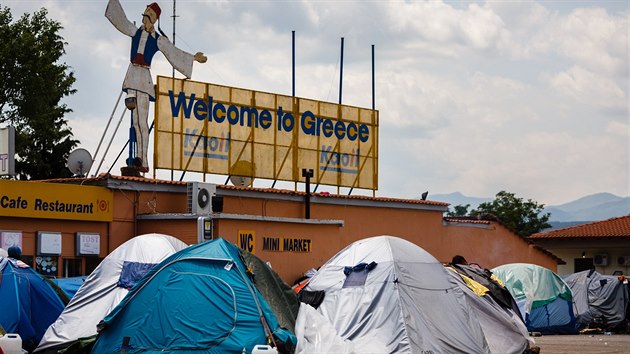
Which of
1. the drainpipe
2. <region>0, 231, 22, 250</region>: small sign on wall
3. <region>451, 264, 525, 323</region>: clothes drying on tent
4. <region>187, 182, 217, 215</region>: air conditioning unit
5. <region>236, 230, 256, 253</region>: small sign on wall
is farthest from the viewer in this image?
the drainpipe

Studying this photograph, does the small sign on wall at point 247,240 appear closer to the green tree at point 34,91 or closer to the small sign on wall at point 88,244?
the small sign on wall at point 88,244

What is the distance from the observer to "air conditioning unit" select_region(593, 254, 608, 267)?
4611cm

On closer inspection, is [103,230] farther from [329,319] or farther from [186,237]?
[329,319]

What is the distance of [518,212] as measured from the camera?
79062 mm

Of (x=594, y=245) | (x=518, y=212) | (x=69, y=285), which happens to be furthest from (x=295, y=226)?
(x=518, y=212)

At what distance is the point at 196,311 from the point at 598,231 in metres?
34.5

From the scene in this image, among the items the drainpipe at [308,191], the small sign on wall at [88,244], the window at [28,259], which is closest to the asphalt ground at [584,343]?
the drainpipe at [308,191]

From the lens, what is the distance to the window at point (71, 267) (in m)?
24.9

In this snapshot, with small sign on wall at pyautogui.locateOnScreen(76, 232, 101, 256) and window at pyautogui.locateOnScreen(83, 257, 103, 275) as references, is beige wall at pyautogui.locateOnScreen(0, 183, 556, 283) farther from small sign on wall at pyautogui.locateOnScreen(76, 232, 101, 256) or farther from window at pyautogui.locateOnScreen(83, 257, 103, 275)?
window at pyautogui.locateOnScreen(83, 257, 103, 275)

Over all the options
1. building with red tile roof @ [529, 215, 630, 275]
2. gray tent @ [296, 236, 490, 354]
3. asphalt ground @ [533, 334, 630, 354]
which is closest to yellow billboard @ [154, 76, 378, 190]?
asphalt ground @ [533, 334, 630, 354]

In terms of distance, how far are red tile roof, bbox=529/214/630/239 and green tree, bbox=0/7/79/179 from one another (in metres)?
21.9

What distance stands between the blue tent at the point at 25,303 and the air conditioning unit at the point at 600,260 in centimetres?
3214

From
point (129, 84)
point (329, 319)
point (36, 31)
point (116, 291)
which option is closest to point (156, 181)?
point (129, 84)

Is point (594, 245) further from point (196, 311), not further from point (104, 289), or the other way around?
point (196, 311)
